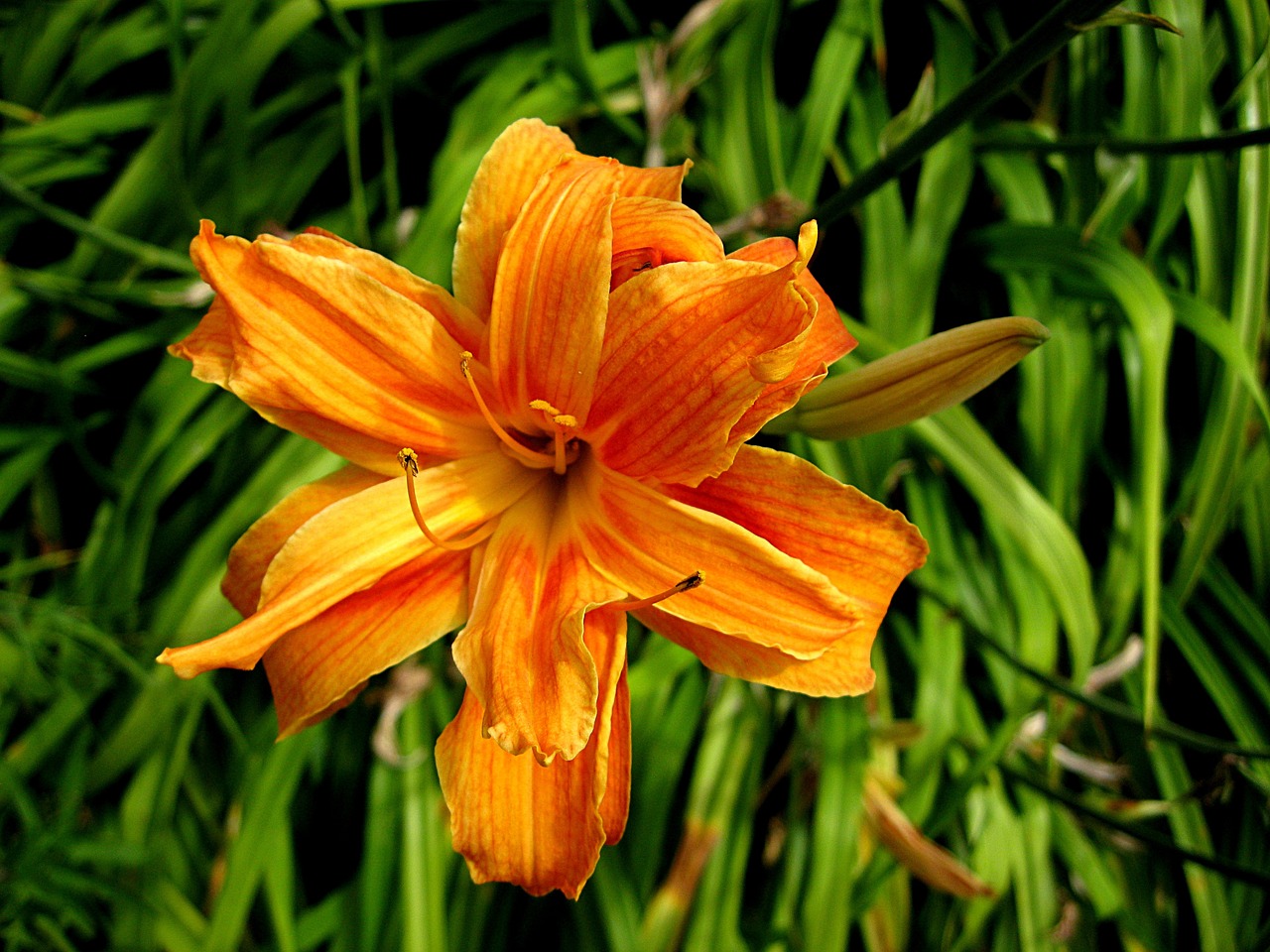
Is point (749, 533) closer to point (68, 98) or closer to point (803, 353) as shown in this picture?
point (803, 353)

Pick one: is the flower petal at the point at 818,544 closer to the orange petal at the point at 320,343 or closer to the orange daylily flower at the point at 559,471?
the orange daylily flower at the point at 559,471

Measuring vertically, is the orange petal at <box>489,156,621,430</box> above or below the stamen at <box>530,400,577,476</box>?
above

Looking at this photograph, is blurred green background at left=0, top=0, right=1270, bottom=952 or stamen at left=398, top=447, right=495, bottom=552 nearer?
stamen at left=398, top=447, right=495, bottom=552

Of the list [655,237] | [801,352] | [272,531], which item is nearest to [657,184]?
[655,237]

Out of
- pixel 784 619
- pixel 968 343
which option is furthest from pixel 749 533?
pixel 968 343

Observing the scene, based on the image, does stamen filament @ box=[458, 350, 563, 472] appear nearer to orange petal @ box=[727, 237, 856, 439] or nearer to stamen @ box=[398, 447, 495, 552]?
stamen @ box=[398, 447, 495, 552]

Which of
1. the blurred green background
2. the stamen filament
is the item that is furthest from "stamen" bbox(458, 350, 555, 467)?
the blurred green background

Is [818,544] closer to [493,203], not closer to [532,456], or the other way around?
[532,456]
